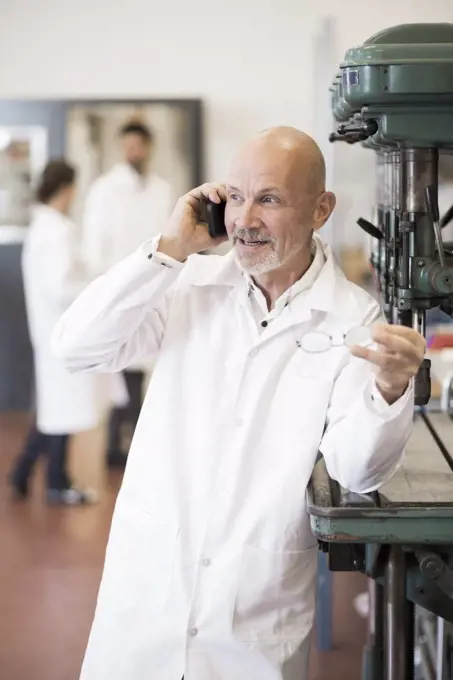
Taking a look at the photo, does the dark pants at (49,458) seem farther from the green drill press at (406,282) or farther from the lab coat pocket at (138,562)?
the green drill press at (406,282)

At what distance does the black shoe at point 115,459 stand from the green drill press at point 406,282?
3.79m

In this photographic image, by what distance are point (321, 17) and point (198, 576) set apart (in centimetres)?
477

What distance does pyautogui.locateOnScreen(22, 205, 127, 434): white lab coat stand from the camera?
477 cm

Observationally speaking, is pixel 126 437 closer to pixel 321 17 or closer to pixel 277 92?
pixel 277 92

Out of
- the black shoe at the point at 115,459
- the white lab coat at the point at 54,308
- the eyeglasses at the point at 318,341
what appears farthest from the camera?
the black shoe at the point at 115,459

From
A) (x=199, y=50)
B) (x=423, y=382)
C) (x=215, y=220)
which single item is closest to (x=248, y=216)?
(x=215, y=220)

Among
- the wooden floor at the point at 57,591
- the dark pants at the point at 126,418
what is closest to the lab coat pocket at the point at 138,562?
the wooden floor at the point at 57,591

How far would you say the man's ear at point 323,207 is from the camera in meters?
1.86

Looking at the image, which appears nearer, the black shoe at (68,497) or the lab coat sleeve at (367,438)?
the lab coat sleeve at (367,438)

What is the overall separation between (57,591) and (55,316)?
1506 millimetres

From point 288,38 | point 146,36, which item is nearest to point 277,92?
point 288,38

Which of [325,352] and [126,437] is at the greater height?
[325,352]

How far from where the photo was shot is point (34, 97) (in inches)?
243

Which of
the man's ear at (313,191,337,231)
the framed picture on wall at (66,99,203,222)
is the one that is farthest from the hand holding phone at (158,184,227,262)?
the framed picture on wall at (66,99,203,222)
